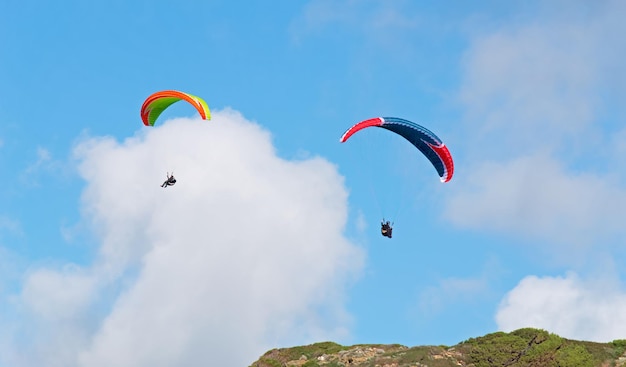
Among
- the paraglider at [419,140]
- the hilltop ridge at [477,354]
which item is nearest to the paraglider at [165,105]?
the paraglider at [419,140]

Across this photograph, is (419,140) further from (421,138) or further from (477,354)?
(477,354)

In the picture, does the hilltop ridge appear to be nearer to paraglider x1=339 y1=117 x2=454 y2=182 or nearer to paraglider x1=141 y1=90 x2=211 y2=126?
paraglider x1=339 y1=117 x2=454 y2=182

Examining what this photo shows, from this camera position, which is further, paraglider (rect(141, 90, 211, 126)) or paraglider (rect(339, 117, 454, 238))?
paraglider (rect(141, 90, 211, 126))

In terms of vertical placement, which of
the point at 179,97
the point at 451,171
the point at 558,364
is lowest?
the point at 558,364

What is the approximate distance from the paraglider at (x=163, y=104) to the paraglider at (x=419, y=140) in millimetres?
12137

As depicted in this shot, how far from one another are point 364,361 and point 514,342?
1091 cm

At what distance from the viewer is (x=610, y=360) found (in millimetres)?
68625

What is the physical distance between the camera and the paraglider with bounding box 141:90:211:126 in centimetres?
7300

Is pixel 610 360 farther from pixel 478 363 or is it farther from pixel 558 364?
pixel 478 363

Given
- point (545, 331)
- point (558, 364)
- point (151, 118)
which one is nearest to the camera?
point (558, 364)

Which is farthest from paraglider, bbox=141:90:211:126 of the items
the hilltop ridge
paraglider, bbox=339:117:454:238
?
the hilltop ridge

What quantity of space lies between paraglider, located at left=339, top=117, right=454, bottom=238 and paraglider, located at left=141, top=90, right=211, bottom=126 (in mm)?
12137

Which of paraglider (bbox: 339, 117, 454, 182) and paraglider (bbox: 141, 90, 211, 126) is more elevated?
paraglider (bbox: 141, 90, 211, 126)

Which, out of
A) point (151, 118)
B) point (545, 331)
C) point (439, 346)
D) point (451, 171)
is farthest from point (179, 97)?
point (545, 331)
